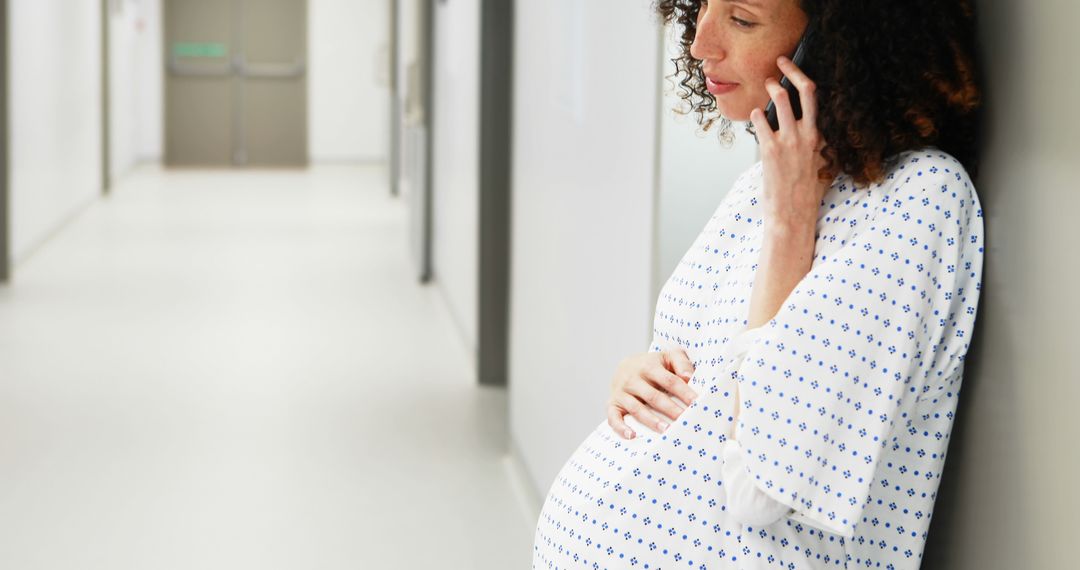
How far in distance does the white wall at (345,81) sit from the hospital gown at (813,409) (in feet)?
54.8

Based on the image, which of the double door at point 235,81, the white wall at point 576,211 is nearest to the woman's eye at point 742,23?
the white wall at point 576,211

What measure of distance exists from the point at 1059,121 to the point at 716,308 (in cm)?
44

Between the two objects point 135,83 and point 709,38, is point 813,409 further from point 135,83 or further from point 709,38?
point 135,83

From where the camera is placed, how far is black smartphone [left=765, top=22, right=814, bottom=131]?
143 cm

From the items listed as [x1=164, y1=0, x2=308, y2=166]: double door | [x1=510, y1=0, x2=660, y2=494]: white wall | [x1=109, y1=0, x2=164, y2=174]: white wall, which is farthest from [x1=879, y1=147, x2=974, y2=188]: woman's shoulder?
[x1=164, y1=0, x2=308, y2=166]: double door

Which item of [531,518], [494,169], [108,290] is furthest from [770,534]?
[108,290]

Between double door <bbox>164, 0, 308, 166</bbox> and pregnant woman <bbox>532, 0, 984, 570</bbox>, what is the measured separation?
16.9 m

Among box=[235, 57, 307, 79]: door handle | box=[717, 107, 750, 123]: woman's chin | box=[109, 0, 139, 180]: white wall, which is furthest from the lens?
box=[235, 57, 307, 79]: door handle

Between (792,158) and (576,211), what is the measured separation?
204cm

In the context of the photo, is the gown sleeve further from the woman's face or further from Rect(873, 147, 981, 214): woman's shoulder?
the woman's face

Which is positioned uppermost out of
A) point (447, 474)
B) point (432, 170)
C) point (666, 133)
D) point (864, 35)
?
point (864, 35)

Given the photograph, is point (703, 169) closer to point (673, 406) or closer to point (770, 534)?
point (673, 406)

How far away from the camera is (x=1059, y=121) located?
1287mm

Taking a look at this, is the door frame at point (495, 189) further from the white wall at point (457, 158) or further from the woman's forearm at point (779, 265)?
the woman's forearm at point (779, 265)
